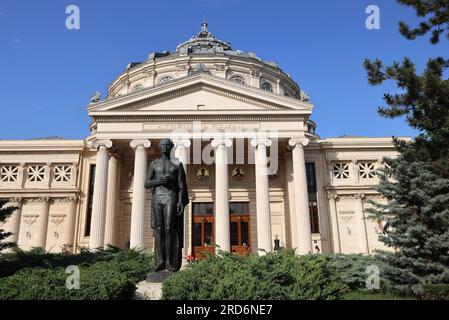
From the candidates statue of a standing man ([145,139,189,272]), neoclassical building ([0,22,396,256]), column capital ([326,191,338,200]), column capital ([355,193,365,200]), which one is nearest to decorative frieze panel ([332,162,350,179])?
neoclassical building ([0,22,396,256])

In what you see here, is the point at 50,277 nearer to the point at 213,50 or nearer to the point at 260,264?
the point at 260,264

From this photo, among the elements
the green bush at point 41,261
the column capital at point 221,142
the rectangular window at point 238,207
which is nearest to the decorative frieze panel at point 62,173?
the column capital at point 221,142

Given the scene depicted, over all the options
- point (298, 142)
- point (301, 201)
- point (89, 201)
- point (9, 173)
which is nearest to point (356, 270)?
point (301, 201)

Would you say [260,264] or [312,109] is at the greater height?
[312,109]

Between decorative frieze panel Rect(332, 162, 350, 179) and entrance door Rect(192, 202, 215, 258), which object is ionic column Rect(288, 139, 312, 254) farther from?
entrance door Rect(192, 202, 215, 258)

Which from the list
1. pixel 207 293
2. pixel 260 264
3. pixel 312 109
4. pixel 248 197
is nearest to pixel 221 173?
pixel 248 197

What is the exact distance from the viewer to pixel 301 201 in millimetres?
25078

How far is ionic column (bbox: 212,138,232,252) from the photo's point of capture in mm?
23672

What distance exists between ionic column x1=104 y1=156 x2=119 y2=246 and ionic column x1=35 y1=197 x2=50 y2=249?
18.6ft

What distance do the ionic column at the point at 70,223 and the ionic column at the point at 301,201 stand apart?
15.8 meters

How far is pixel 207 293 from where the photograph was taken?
8.04 m

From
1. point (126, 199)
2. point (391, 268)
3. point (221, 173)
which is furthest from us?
point (126, 199)
